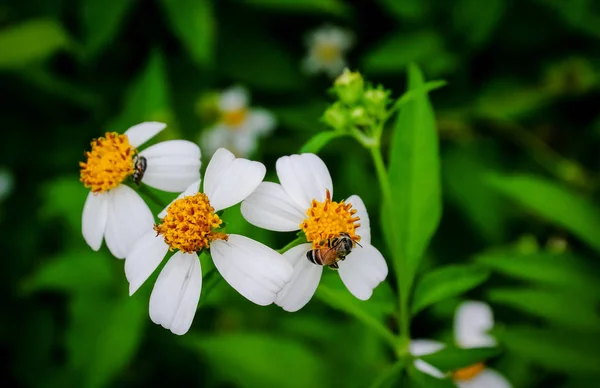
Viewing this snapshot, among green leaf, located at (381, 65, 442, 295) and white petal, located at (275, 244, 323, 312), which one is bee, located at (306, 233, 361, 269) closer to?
white petal, located at (275, 244, 323, 312)

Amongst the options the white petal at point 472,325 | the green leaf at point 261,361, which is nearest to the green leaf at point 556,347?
the white petal at point 472,325

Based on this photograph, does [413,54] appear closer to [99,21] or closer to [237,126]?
[237,126]

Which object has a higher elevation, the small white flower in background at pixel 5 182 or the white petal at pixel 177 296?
the small white flower in background at pixel 5 182

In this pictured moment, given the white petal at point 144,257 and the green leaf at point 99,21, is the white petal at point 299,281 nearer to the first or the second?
the white petal at point 144,257

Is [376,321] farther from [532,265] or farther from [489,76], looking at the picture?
[489,76]

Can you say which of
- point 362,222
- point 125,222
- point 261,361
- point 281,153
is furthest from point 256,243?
point 281,153
